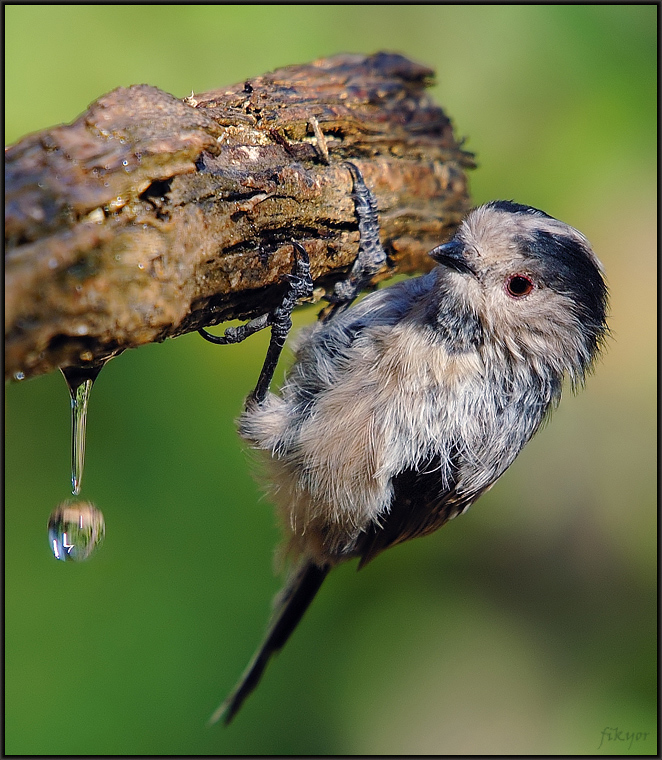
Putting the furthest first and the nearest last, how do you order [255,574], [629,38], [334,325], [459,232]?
[629,38]
[255,574]
[334,325]
[459,232]

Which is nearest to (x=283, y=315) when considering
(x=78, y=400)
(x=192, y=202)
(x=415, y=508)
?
(x=192, y=202)

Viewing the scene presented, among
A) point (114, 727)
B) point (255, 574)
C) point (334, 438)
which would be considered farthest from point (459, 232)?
point (114, 727)

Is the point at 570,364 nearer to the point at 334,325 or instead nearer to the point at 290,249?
the point at 334,325

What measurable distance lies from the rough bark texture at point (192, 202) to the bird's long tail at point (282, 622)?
1603 mm

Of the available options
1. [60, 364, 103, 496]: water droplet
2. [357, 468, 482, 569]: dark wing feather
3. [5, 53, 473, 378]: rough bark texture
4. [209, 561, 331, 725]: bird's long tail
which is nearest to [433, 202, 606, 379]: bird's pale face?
[5, 53, 473, 378]: rough bark texture

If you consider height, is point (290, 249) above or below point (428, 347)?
above

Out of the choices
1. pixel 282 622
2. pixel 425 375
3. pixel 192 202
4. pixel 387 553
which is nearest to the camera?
pixel 192 202

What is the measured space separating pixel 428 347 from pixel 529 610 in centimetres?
308

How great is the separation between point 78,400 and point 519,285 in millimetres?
1840

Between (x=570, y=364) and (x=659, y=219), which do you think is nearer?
(x=570, y=364)

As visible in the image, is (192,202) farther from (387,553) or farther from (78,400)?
(387,553)

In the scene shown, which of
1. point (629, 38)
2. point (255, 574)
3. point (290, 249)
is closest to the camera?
point (290, 249)

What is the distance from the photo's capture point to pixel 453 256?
2951 millimetres

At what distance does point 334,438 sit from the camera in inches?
126
